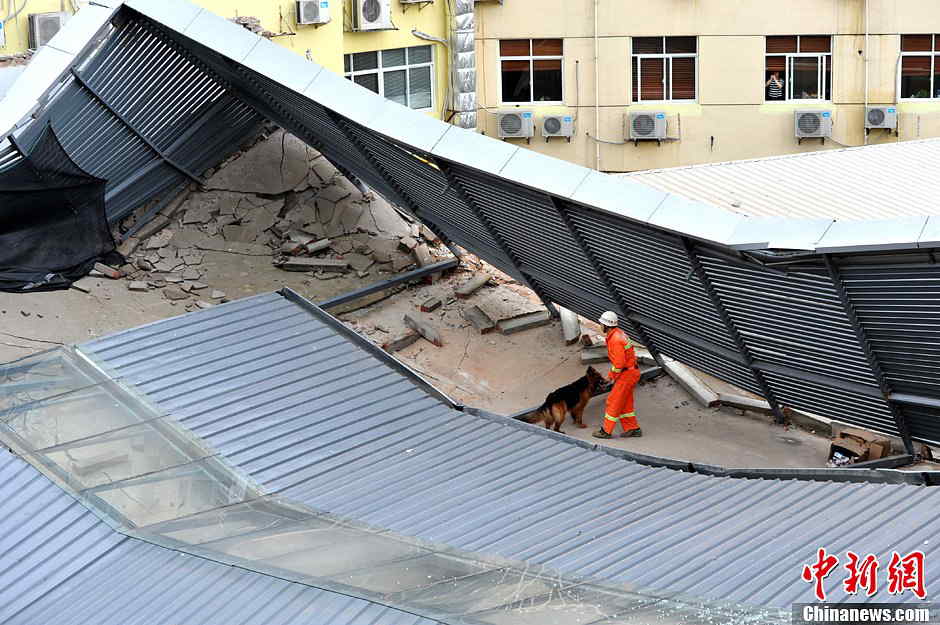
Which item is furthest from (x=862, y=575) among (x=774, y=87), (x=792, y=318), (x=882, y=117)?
(x=774, y=87)

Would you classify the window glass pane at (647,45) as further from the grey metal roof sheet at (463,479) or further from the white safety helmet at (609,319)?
Answer: the grey metal roof sheet at (463,479)

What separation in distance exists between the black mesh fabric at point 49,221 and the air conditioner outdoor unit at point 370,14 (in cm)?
1067

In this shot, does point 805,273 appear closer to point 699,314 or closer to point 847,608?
point 699,314

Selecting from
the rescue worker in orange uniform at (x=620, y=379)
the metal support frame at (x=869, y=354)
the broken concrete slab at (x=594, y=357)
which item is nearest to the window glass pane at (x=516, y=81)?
the broken concrete slab at (x=594, y=357)

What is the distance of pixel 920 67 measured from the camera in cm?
2741

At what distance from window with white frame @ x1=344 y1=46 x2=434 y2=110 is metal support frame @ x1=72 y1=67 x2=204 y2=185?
358 inches

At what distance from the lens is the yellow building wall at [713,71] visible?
89.5 feet

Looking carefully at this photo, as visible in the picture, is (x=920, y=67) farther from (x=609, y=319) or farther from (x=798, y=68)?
(x=609, y=319)

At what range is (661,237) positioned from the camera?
457 inches

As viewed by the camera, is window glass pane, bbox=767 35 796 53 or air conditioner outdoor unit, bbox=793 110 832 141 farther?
window glass pane, bbox=767 35 796 53

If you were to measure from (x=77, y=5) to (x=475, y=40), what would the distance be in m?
11.9

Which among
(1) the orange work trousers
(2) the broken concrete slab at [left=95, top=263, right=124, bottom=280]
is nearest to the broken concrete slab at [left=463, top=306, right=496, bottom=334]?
(1) the orange work trousers

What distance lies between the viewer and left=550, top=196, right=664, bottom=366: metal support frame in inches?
493

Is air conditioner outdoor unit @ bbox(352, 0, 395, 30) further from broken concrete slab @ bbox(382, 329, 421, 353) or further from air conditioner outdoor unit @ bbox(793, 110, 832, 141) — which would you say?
broken concrete slab @ bbox(382, 329, 421, 353)
